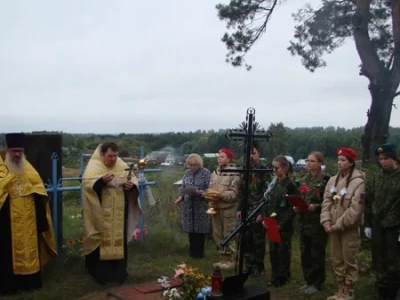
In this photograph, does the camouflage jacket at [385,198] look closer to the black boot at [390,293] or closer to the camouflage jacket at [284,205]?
the black boot at [390,293]

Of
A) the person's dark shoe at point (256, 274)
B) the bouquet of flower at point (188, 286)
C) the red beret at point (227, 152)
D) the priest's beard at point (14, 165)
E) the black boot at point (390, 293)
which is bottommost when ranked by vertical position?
the person's dark shoe at point (256, 274)

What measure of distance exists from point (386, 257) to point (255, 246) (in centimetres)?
190

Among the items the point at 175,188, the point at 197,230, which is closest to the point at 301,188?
the point at 197,230

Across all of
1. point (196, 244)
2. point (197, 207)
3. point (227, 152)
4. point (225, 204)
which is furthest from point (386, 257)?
point (196, 244)

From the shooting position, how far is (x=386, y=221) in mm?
5074

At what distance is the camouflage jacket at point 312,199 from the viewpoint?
18.6 ft

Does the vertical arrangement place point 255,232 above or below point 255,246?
above

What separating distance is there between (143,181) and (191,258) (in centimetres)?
→ 141

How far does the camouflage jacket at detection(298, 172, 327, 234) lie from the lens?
18.6 ft

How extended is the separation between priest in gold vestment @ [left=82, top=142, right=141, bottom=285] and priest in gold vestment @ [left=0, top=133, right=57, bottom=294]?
0.55 meters

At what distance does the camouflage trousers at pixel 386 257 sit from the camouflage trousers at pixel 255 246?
1.63 m

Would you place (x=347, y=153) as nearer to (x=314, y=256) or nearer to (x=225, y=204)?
(x=314, y=256)

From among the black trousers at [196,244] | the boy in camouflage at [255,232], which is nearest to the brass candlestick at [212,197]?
the boy in camouflage at [255,232]

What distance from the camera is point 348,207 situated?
527 centimetres
